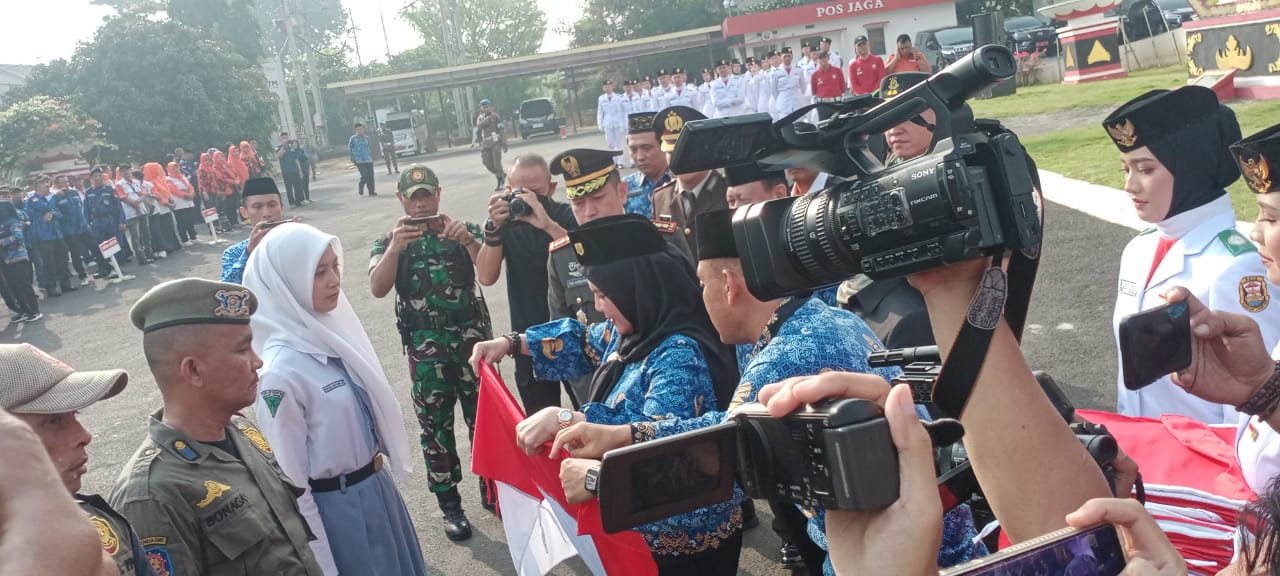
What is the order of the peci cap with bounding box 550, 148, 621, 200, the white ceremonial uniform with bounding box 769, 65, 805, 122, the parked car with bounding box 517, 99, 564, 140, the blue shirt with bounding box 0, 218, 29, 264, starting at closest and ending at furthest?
the peci cap with bounding box 550, 148, 621, 200
the blue shirt with bounding box 0, 218, 29, 264
the white ceremonial uniform with bounding box 769, 65, 805, 122
the parked car with bounding box 517, 99, 564, 140

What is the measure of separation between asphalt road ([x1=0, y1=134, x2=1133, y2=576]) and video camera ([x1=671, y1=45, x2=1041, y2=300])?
3.11 meters

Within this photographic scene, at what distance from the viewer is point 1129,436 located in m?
2.73

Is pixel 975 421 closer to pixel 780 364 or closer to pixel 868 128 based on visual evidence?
pixel 868 128

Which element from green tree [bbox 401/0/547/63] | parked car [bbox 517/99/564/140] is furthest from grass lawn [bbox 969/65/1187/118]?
green tree [bbox 401/0/547/63]

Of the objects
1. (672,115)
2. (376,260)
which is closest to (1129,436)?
(376,260)

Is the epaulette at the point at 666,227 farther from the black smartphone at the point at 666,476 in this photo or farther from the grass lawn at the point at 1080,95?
the grass lawn at the point at 1080,95

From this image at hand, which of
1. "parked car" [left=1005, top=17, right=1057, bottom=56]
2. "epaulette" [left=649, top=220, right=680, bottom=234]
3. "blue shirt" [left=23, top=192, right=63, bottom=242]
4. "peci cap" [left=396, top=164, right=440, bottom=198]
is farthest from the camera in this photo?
"parked car" [left=1005, top=17, right=1057, bottom=56]

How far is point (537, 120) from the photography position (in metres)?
39.3

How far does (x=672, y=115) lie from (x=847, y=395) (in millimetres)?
5580

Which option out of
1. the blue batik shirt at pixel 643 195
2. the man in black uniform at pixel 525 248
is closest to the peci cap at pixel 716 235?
the man in black uniform at pixel 525 248

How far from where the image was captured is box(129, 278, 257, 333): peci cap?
2.83m

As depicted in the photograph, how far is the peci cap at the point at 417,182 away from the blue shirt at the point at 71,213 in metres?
13.1

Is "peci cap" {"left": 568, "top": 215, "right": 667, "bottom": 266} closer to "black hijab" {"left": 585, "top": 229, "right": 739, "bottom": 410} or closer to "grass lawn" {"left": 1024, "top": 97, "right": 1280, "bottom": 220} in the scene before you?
"black hijab" {"left": 585, "top": 229, "right": 739, "bottom": 410}

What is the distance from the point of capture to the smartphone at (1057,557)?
140cm
